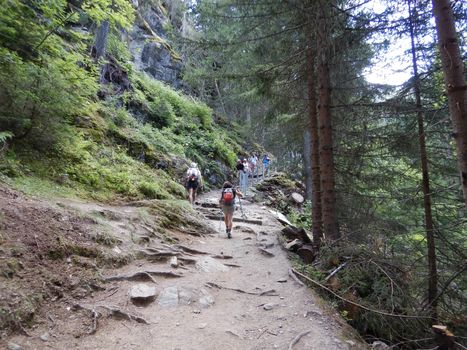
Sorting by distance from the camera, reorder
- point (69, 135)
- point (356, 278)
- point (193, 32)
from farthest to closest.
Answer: point (193, 32)
point (69, 135)
point (356, 278)

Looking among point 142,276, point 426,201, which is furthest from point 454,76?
point 142,276

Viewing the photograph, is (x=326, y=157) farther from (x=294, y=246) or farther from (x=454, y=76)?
(x=454, y=76)

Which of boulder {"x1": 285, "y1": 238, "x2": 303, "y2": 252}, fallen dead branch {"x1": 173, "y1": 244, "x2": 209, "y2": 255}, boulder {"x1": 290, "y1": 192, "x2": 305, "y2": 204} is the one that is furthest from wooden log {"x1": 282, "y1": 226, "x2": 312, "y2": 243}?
boulder {"x1": 290, "y1": 192, "x2": 305, "y2": 204}

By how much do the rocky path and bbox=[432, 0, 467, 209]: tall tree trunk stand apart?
2.66 metres

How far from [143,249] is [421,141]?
21.9 ft

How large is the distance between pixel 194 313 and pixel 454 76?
4.42 metres

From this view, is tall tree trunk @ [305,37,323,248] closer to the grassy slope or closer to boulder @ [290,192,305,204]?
the grassy slope

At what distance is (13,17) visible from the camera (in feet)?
22.3

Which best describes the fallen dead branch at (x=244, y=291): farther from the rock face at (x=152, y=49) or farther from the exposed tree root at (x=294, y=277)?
the rock face at (x=152, y=49)

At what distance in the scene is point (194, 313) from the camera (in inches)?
182

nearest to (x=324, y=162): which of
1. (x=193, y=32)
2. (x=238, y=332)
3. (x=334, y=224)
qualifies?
(x=334, y=224)

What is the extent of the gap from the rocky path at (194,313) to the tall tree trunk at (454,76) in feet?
8.73

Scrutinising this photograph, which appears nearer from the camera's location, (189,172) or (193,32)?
(189,172)

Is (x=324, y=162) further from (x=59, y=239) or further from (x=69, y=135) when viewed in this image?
(x=69, y=135)
